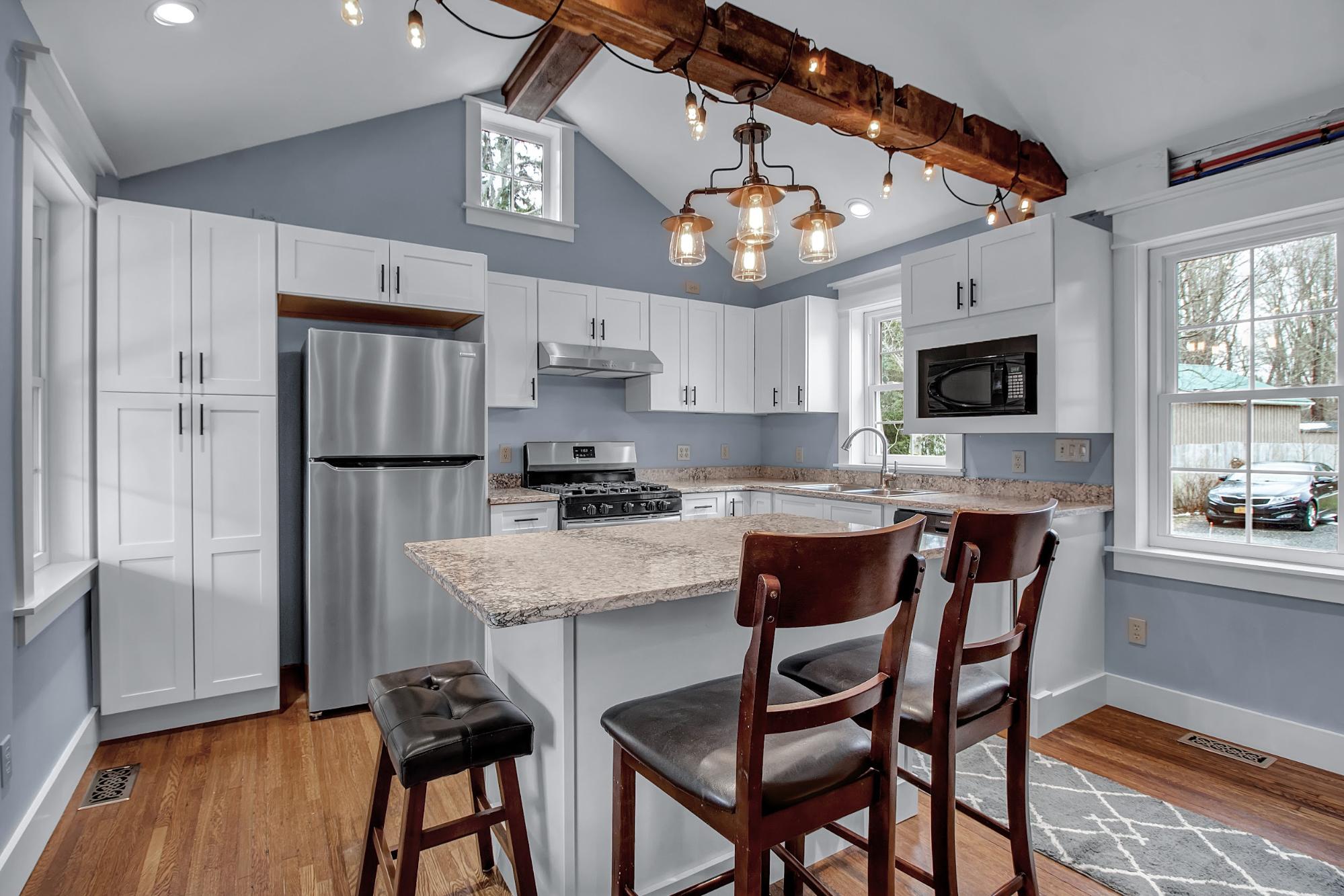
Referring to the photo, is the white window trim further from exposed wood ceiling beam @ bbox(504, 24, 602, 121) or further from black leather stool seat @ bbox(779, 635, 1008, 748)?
black leather stool seat @ bbox(779, 635, 1008, 748)

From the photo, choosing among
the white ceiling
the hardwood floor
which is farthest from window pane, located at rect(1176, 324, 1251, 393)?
the hardwood floor

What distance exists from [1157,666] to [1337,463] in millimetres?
1065

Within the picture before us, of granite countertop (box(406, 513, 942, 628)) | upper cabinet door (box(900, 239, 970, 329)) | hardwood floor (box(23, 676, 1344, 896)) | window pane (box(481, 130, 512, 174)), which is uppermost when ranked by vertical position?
window pane (box(481, 130, 512, 174))

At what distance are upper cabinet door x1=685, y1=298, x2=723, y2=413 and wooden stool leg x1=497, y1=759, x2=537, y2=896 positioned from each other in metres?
3.34

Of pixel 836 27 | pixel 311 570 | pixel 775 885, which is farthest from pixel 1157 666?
pixel 311 570

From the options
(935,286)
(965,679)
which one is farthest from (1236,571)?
(965,679)

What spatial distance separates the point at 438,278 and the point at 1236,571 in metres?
3.78

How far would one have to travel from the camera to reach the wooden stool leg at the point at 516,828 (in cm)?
145

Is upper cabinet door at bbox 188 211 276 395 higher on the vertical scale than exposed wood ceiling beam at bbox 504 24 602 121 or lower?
lower

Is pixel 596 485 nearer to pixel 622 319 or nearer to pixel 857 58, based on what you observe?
pixel 622 319

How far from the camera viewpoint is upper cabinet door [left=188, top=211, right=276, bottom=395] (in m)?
2.84

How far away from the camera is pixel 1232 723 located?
2.71 metres

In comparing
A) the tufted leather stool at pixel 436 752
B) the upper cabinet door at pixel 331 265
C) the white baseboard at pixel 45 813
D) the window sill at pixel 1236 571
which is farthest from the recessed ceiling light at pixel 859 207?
the white baseboard at pixel 45 813

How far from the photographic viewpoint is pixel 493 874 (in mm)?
1880
